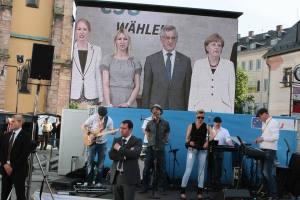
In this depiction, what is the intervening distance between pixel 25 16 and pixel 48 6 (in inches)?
87.1

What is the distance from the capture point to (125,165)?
7816 mm

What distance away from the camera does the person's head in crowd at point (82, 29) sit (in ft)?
50.9

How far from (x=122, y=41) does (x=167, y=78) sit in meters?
1.84

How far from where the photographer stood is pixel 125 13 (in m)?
15.9

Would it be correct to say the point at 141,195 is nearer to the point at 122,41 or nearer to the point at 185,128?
the point at 185,128

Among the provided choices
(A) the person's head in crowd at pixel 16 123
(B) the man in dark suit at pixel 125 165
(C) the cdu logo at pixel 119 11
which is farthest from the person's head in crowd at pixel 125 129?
(C) the cdu logo at pixel 119 11

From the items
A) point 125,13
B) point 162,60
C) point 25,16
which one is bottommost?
point 162,60

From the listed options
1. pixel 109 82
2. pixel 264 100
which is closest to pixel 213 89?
pixel 109 82

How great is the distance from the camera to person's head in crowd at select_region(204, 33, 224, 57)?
15938mm

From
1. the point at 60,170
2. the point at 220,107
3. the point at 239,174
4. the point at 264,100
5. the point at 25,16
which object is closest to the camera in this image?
the point at 239,174

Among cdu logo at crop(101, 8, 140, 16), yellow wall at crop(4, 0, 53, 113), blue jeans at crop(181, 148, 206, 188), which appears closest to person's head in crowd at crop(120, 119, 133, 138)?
blue jeans at crop(181, 148, 206, 188)

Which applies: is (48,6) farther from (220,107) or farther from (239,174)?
(239,174)

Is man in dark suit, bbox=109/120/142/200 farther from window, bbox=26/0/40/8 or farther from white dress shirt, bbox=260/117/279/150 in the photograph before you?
window, bbox=26/0/40/8

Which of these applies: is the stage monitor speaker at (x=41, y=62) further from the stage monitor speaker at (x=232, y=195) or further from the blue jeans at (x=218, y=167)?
the blue jeans at (x=218, y=167)
